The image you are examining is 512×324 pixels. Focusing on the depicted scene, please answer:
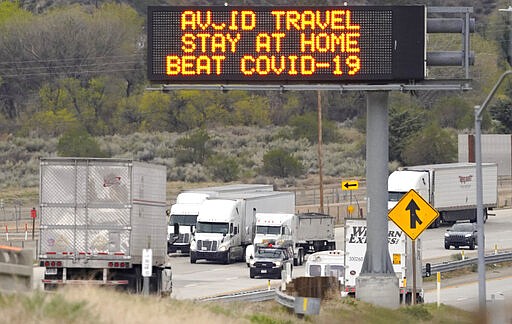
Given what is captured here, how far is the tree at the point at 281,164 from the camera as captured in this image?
346 ft

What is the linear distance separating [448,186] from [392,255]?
3868 centimetres

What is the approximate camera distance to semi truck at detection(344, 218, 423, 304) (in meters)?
39.9

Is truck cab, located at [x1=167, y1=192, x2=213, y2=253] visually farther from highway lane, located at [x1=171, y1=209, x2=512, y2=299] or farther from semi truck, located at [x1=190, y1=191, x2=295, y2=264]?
semi truck, located at [x1=190, y1=191, x2=295, y2=264]

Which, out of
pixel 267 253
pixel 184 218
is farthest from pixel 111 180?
pixel 184 218

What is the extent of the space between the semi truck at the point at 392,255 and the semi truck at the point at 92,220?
698cm

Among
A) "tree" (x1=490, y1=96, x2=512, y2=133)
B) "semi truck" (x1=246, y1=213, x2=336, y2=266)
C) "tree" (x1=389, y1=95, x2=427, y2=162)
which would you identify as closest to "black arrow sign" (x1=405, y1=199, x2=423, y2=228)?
"semi truck" (x1=246, y1=213, x2=336, y2=266)

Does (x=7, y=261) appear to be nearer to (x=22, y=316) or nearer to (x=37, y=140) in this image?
(x=22, y=316)

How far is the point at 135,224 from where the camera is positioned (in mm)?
37750

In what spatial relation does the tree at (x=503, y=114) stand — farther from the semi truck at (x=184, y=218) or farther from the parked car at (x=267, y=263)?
the parked car at (x=267, y=263)

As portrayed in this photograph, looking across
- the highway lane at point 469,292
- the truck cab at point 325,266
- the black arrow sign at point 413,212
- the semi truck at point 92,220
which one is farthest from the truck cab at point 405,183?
the black arrow sign at point 413,212

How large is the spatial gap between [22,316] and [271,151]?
9142 cm

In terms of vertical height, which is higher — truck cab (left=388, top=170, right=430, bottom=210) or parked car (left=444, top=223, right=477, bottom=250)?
truck cab (left=388, top=170, right=430, bottom=210)

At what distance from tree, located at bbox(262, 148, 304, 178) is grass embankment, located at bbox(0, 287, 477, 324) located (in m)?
76.1

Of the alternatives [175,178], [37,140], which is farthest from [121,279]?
[37,140]
